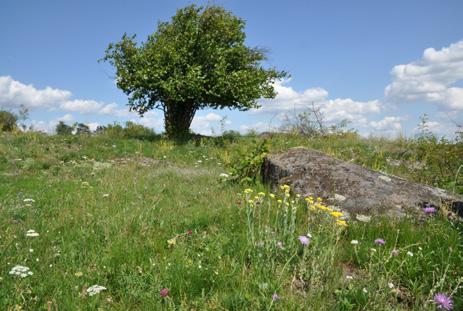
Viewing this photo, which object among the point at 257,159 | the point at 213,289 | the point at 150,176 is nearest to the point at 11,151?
the point at 150,176

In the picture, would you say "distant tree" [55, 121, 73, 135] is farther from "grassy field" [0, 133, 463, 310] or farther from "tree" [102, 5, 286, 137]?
"grassy field" [0, 133, 463, 310]

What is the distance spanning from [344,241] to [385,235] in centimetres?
52

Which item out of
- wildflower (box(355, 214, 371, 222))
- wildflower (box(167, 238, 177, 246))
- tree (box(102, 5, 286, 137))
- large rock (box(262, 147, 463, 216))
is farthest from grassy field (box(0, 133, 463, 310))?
tree (box(102, 5, 286, 137))

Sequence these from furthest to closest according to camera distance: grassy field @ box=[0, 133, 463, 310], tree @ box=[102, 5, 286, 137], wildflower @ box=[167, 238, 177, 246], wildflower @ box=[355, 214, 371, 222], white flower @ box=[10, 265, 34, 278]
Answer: tree @ box=[102, 5, 286, 137] < wildflower @ box=[355, 214, 371, 222] < wildflower @ box=[167, 238, 177, 246] < white flower @ box=[10, 265, 34, 278] < grassy field @ box=[0, 133, 463, 310]

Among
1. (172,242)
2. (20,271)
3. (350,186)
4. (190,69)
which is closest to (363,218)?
(350,186)

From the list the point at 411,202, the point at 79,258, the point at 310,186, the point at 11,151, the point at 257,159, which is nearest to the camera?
the point at 79,258

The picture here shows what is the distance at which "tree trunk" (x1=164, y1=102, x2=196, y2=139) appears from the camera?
21.0m

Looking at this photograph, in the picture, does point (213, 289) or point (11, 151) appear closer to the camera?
point (213, 289)

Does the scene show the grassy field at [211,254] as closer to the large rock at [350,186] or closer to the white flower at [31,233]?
the white flower at [31,233]

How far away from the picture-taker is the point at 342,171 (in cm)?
668

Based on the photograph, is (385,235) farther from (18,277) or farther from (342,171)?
(18,277)

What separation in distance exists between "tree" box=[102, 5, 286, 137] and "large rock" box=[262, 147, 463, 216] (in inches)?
470

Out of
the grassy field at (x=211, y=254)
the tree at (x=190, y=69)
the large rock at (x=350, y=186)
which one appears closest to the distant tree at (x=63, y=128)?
the tree at (x=190, y=69)

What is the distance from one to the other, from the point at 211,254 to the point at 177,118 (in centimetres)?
1778
